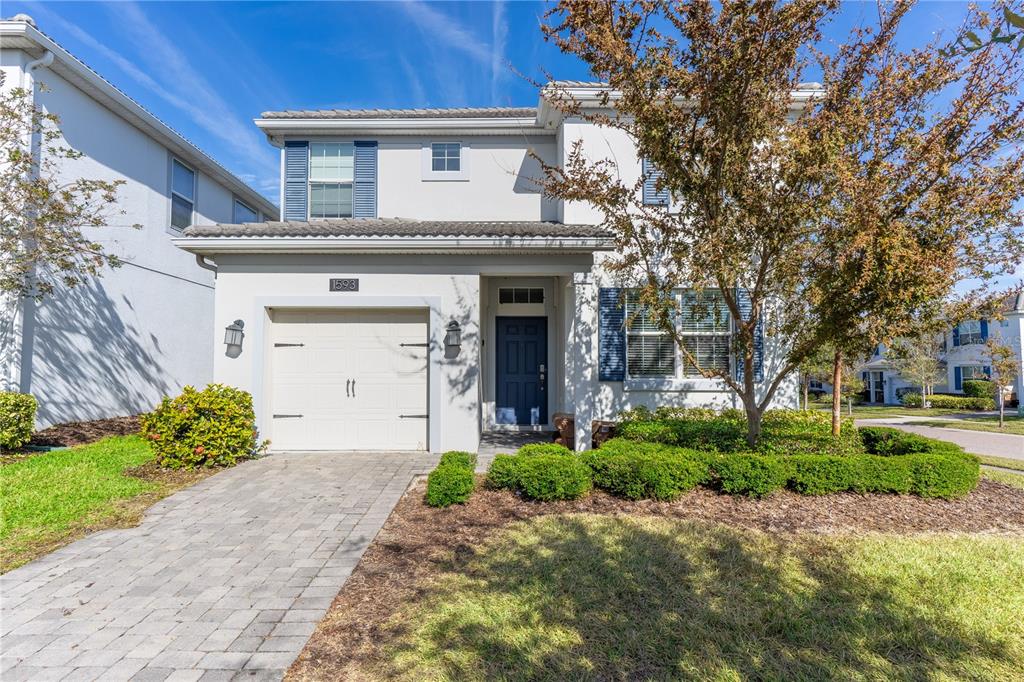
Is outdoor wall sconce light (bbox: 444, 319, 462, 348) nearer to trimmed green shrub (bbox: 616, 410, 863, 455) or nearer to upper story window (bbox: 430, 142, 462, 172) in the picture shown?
trimmed green shrub (bbox: 616, 410, 863, 455)

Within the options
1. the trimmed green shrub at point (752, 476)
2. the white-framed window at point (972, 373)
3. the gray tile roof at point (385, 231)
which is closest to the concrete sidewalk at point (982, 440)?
the trimmed green shrub at point (752, 476)

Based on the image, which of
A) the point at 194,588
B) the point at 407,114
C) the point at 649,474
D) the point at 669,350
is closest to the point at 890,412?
the point at 669,350

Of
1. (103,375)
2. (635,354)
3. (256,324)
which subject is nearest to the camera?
(256,324)

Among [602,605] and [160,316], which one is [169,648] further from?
[160,316]

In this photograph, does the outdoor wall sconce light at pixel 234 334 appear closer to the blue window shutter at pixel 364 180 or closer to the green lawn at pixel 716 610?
the blue window shutter at pixel 364 180

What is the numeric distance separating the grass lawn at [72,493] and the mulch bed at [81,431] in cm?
61

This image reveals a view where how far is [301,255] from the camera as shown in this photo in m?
7.80

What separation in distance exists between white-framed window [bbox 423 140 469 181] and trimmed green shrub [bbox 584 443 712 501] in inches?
273

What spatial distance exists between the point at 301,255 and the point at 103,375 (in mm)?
5552

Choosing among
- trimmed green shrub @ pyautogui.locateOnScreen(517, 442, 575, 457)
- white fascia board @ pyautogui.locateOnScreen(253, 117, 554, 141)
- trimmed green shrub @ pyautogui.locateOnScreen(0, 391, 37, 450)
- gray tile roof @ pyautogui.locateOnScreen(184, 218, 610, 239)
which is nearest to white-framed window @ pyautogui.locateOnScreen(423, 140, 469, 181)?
white fascia board @ pyautogui.locateOnScreen(253, 117, 554, 141)

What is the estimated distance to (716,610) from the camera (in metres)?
3.22

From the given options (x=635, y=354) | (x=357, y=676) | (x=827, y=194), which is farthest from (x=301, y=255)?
(x=827, y=194)

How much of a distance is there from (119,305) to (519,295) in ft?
26.9

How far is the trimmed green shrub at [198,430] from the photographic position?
22.5ft
